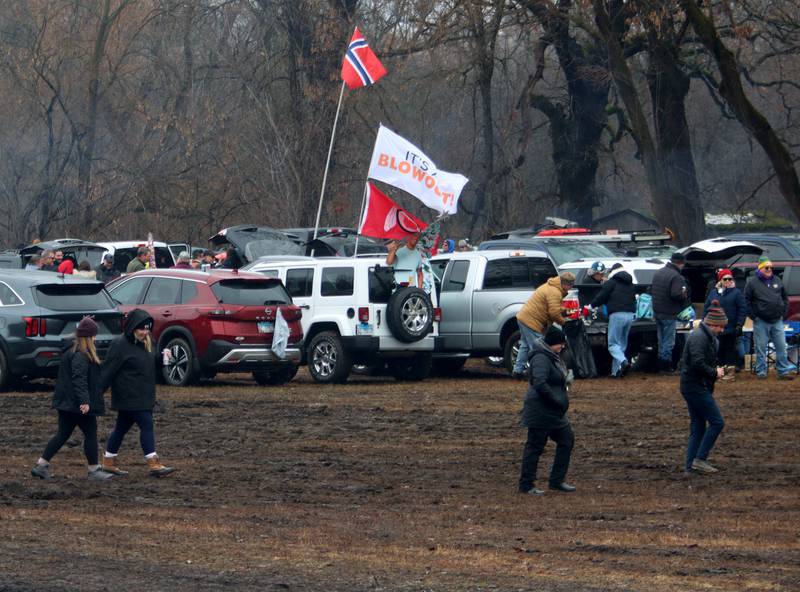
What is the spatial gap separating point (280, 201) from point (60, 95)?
455 inches

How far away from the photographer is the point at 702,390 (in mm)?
Answer: 11797

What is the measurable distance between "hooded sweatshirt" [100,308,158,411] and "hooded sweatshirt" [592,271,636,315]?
30.2 ft

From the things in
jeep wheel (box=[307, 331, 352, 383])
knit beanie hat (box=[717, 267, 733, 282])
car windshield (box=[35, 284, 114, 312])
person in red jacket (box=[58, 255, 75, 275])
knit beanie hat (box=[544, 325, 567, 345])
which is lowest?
jeep wheel (box=[307, 331, 352, 383])

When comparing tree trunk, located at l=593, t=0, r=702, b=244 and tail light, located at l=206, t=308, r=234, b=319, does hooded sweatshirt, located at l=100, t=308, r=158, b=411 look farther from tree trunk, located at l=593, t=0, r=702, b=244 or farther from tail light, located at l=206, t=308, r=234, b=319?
tree trunk, located at l=593, t=0, r=702, b=244

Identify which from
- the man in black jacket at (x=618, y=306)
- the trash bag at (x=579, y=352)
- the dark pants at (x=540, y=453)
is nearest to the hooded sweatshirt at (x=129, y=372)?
the dark pants at (x=540, y=453)

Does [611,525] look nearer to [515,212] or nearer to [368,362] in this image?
[368,362]

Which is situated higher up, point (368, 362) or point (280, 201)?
point (280, 201)

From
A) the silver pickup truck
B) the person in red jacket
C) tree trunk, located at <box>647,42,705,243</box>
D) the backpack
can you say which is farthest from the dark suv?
tree trunk, located at <box>647,42,705,243</box>

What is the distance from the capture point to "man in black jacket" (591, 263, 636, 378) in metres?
19.4

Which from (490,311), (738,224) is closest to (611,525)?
(490,311)

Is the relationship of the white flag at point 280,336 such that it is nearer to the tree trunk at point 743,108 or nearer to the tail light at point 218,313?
the tail light at point 218,313

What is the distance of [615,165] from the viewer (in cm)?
3712

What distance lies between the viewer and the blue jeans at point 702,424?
11734mm

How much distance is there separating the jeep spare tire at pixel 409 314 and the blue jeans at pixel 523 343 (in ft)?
4.62
